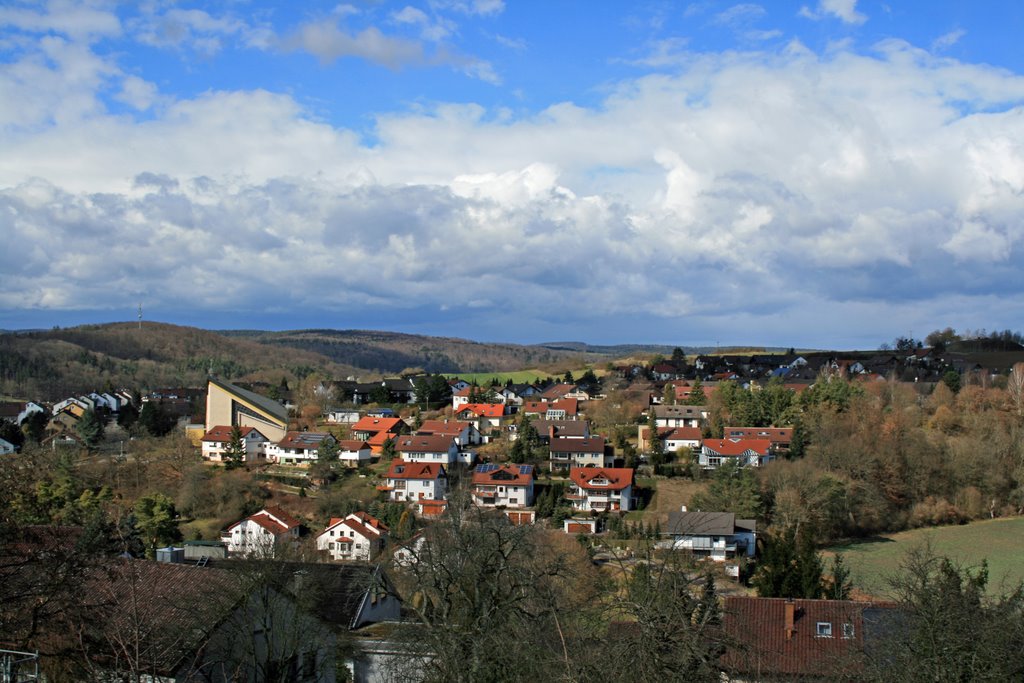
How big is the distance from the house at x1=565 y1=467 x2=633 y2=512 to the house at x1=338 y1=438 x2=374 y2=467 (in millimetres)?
11977

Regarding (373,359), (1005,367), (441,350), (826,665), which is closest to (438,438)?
(826,665)

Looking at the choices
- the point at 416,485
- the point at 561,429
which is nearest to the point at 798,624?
the point at 416,485

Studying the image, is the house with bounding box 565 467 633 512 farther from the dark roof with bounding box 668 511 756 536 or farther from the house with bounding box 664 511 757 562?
the house with bounding box 664 511 757 562

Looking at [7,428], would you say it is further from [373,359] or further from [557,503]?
[373,359]

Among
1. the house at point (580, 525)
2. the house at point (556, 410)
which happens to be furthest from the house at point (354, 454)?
the house at point (580, 525)

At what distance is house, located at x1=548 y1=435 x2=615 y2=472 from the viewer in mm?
42875

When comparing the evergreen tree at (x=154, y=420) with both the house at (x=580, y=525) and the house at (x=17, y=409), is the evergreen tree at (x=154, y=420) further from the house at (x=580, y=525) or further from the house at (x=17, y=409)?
the house at (x=580, y=525)

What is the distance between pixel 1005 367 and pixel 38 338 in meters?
107

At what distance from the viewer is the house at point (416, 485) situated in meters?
39.6

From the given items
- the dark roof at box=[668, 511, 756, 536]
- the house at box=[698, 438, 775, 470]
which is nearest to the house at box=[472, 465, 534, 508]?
the dark roof at box=[668, 511, 756, 536]

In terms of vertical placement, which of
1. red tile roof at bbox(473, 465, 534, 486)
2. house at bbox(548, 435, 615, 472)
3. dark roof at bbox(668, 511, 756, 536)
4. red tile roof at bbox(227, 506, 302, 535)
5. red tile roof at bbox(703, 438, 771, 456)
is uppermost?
red tile roof at bbox(703, 438, 771, 456)

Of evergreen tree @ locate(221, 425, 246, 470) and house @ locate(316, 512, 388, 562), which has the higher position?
evergreen tree @ locate(221, 425, 246, 470)

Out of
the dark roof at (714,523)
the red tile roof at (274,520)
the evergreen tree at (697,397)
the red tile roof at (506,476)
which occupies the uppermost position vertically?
the evergreen tree at (697,397)

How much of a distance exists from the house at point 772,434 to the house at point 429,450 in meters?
14.2
